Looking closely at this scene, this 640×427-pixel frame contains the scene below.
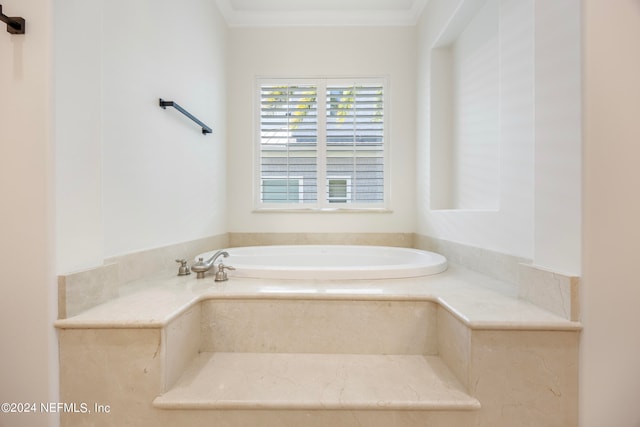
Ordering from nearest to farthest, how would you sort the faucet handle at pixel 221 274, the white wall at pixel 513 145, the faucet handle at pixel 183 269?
1. the white wall at pixel 513 145
2. the faucet handle at pixel 221 274
3. the faucet handle at pixel 183 269

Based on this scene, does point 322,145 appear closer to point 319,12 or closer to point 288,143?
point 288,143

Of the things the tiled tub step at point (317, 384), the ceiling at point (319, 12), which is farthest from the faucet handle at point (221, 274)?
the ceiling at point (319, 12)

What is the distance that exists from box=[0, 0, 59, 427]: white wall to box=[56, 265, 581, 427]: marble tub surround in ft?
0.26

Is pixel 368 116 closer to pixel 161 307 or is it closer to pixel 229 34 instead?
pixel 229 34

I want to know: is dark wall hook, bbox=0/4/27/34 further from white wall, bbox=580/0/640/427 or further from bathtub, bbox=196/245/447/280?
white wall, bbox=580/0/640/427

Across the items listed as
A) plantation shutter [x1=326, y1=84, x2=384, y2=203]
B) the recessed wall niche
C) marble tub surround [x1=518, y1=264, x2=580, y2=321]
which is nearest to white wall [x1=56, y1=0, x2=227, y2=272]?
plantation shutter [x1=326, y1=84, x2=384, y2=203]

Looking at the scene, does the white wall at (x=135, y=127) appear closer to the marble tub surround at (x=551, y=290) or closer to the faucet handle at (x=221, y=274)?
the faucet handle at (x=221, y=274)

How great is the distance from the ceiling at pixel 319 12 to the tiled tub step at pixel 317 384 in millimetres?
2623

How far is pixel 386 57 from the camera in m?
2.59

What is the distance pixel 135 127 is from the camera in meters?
1.38

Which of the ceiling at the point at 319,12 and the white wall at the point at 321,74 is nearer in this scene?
the ceiling at the point at 319,12

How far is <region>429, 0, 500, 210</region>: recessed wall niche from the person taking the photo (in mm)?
1688

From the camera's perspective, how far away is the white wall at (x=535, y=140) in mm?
938

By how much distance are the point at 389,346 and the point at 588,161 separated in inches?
36.9
